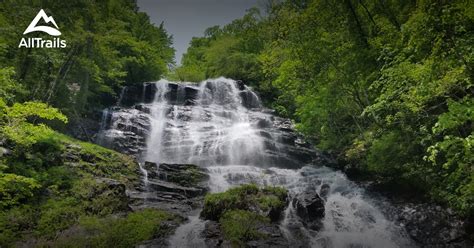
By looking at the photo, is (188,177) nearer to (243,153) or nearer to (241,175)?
(241,175)

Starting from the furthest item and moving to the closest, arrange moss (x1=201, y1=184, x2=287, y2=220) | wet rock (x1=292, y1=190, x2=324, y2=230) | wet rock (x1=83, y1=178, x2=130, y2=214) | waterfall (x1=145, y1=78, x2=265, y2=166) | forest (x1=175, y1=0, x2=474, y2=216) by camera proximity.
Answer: waterfall (x1=145, y1=78, x2=265, y2=166), wet rock (x1=292, y1=190, x2=324, y2=230), moss (x1=201, y1=184, x2=287, y2=220), wet rock (x1=83, y1=178, x2=130, y2=214), forest (x1=175, y1=0, x2=474, y2=216)

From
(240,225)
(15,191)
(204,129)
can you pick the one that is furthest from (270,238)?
(204,129)

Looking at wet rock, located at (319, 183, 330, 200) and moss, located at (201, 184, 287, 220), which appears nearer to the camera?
moss, located at (201, 184, 287, 220)

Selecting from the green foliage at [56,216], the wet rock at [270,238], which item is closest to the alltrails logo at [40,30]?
the green foliage at [56,216]

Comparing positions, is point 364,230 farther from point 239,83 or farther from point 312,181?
point 239,83

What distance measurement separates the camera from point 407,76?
9.41 meters

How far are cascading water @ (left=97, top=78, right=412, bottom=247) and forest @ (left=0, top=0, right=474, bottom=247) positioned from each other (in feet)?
5.41

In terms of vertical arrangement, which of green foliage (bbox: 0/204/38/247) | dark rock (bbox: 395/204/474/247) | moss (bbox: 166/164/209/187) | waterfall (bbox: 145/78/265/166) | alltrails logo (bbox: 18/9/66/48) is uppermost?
alltrails logo (bbox: 18/9/66/48)

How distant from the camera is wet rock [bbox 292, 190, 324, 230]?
10584 mm

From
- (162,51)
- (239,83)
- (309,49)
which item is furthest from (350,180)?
(162,51)

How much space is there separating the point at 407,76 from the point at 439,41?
260 centimetres

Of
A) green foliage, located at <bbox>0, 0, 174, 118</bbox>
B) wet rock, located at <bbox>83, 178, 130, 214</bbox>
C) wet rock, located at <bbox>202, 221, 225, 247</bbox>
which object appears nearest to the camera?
wet rock, located at <bbox>202, 221, 225, 247</bbox>

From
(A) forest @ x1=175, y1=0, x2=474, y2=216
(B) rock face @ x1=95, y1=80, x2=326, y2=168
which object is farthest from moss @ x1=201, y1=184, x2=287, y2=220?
(B) rock face @ x1=95, y1=80, x2=326, y2=168

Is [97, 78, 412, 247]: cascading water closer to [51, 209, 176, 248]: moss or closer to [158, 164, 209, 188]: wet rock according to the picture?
[158, 164, 209, 188]: wet rock
